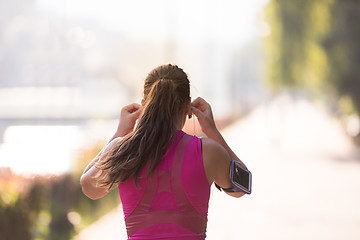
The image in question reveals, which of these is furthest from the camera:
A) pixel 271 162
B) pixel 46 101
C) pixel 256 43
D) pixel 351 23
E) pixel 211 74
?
pixel 256 43

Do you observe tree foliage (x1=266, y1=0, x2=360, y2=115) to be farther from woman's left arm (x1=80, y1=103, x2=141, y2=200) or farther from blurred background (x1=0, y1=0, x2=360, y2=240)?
woman's left arm (x1=80, y1=103, x2=141, y2=200)

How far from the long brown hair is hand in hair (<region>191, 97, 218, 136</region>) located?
0.08 m

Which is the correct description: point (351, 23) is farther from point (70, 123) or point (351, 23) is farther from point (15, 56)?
point (15, 56)

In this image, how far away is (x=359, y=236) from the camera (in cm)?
428

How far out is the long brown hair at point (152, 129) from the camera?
48.8 inches

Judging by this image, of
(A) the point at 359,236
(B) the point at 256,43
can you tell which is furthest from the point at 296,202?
(B) the point at 256,43

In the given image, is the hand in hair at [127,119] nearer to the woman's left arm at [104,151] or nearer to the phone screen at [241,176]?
the woman's left arm at [104,151]

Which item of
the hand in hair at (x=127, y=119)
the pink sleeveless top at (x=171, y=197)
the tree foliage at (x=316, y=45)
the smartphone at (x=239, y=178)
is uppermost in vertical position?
the tree foliage at (x=316, y=45)

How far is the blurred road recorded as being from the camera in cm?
447

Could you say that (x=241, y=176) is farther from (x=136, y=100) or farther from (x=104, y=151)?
(x=136, y=100)

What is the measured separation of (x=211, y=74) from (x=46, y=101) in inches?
418

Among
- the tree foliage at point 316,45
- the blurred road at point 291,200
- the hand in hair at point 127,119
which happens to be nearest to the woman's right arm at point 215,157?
the hand in hair at point 127,119

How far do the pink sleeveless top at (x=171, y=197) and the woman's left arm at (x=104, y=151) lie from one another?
0.09m

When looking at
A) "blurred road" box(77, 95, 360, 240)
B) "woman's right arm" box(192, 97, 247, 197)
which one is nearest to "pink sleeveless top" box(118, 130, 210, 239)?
"woman's right arm" box(192, 97, 247, 197)
